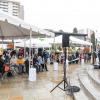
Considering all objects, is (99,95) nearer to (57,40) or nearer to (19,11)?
(57,40)

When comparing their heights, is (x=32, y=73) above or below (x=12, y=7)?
below

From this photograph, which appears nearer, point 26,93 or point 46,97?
point 46,97

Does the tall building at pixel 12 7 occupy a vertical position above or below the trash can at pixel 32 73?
above

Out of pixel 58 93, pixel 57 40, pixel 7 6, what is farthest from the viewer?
pixel 7 6

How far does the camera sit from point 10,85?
13703 millimetres

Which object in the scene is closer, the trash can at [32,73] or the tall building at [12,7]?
the trash can at [32,73]

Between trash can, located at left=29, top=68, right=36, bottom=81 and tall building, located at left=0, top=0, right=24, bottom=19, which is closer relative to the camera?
trash can, located at left=29, top=68, right=36, bottom=81

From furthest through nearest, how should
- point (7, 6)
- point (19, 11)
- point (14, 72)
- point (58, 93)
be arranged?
point (19, 11)
point (7, 6)
point (14, 72)
point (58, 93)

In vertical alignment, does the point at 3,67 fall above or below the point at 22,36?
below

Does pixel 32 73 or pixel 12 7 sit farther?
pixel 12 7

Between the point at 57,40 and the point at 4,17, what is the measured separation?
47.4 feet

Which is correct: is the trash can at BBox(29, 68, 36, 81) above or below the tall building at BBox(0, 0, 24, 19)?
below

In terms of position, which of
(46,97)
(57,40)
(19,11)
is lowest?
(46,97)

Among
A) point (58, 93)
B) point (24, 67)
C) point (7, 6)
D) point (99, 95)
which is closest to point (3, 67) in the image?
point (24, 67)
